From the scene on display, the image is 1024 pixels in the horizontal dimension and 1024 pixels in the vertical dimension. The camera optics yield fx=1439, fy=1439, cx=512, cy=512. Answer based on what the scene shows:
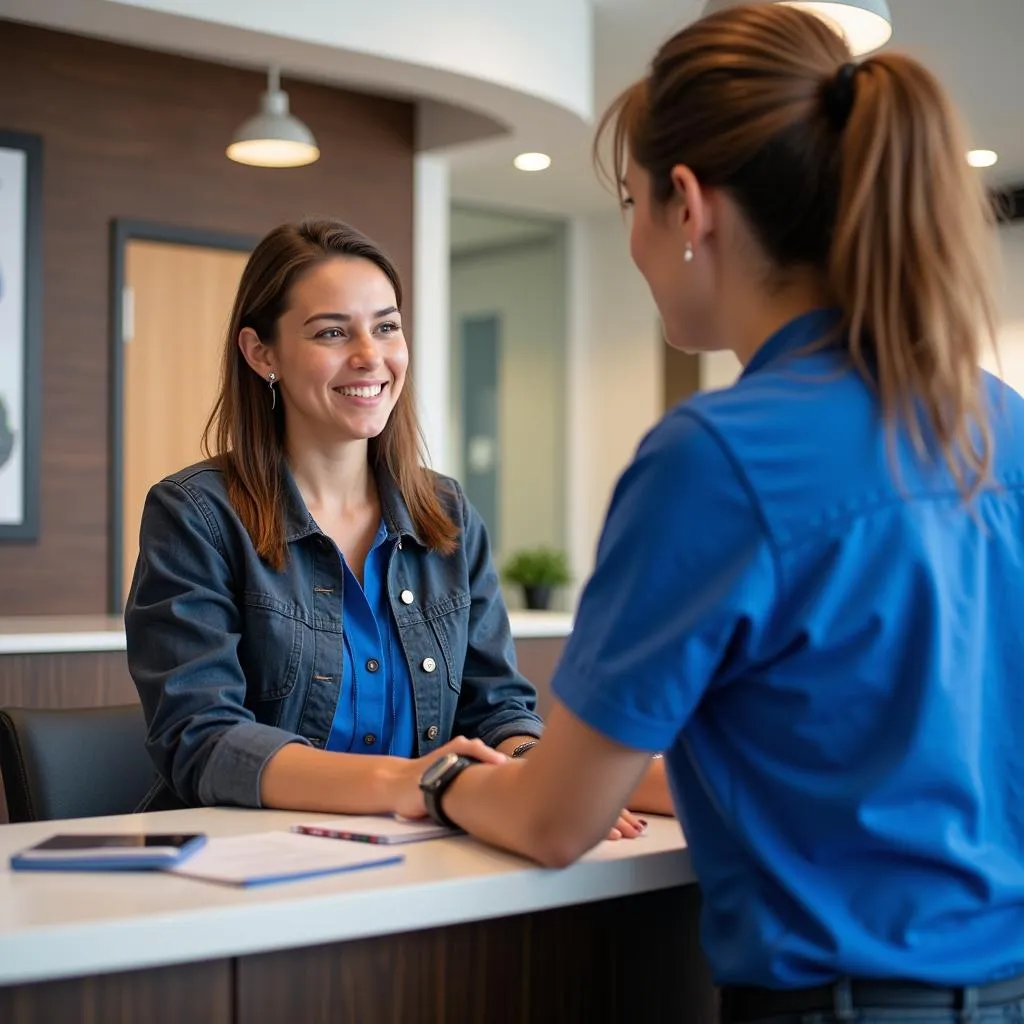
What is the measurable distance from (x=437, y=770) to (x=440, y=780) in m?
0.02

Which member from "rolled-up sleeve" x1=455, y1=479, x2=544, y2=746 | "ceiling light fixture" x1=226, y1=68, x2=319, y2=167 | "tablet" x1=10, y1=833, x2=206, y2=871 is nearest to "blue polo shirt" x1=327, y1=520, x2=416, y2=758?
"rolled-up sleeve" x1=455, y1=479, x2=544, y2=746

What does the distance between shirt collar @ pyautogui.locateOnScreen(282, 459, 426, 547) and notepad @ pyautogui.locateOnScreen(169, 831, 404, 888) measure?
0.60m

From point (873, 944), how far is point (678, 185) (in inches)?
22.9

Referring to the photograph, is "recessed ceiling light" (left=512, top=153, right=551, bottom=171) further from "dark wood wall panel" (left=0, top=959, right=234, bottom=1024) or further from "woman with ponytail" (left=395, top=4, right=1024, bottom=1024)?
"dark wood wall panel" (left=0, top=959, right=234, bottom=1024)

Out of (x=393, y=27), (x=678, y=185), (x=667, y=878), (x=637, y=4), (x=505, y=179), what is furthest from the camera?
(x=505, y=179)

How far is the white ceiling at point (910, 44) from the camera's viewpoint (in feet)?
17.4

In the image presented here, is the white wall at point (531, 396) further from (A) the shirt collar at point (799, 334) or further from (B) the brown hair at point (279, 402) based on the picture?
(A) the shirt collar at point (799, 334)

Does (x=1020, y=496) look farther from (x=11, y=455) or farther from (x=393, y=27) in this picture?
(x=11, y=455)

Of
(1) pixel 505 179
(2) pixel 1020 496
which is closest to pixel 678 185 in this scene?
(2) pixel 1020 496

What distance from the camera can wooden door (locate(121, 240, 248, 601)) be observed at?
5.51m

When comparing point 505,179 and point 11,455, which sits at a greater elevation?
point 505,179

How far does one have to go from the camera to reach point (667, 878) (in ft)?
4.34

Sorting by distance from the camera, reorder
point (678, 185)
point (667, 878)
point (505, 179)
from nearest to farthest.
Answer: point (678, 185) < point (667, 878) < point (505, 179)

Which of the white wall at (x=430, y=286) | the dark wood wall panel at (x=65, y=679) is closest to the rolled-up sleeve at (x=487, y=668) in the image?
the dark wood wall panel at (x=65, y=679)
